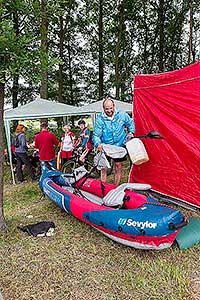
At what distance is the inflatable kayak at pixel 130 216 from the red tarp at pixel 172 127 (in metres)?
0.98

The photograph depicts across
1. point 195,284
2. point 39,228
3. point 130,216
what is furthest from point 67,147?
point 195,284

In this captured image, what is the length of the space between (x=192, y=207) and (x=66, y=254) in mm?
2001

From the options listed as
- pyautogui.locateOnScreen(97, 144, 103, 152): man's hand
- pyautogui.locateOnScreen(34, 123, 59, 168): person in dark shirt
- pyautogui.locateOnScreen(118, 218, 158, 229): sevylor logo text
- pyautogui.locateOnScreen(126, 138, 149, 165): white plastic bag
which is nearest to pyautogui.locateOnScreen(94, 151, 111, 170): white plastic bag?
pyautogui.locateOnScreen(97, 144, 103, 152): man's hand

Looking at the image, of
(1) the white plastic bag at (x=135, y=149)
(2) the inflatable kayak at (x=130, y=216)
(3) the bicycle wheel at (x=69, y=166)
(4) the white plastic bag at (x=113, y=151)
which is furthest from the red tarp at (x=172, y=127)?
(3) the bicycle wheel at (x=69, y=166)

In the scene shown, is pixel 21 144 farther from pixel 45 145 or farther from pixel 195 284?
pixel 195 284

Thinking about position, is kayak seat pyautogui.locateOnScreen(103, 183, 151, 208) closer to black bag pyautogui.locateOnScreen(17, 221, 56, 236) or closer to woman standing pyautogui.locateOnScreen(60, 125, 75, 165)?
→ black bag pyautogui.locateOnScreen(17, 221, 56, 236)

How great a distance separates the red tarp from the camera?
4137 mm

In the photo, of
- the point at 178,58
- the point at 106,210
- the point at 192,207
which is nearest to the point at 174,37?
the point at 178,58

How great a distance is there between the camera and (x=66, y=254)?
3.10 m

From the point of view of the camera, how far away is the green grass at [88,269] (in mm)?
2420

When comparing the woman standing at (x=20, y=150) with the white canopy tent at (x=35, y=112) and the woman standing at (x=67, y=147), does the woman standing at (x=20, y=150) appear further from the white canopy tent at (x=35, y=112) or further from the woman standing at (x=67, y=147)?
the woman standing at (x=67, y=147)

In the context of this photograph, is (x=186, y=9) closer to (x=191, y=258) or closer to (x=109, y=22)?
(x=109, y=22)

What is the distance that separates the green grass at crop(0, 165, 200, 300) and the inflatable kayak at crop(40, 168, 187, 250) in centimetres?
20

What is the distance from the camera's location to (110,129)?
4418mm
